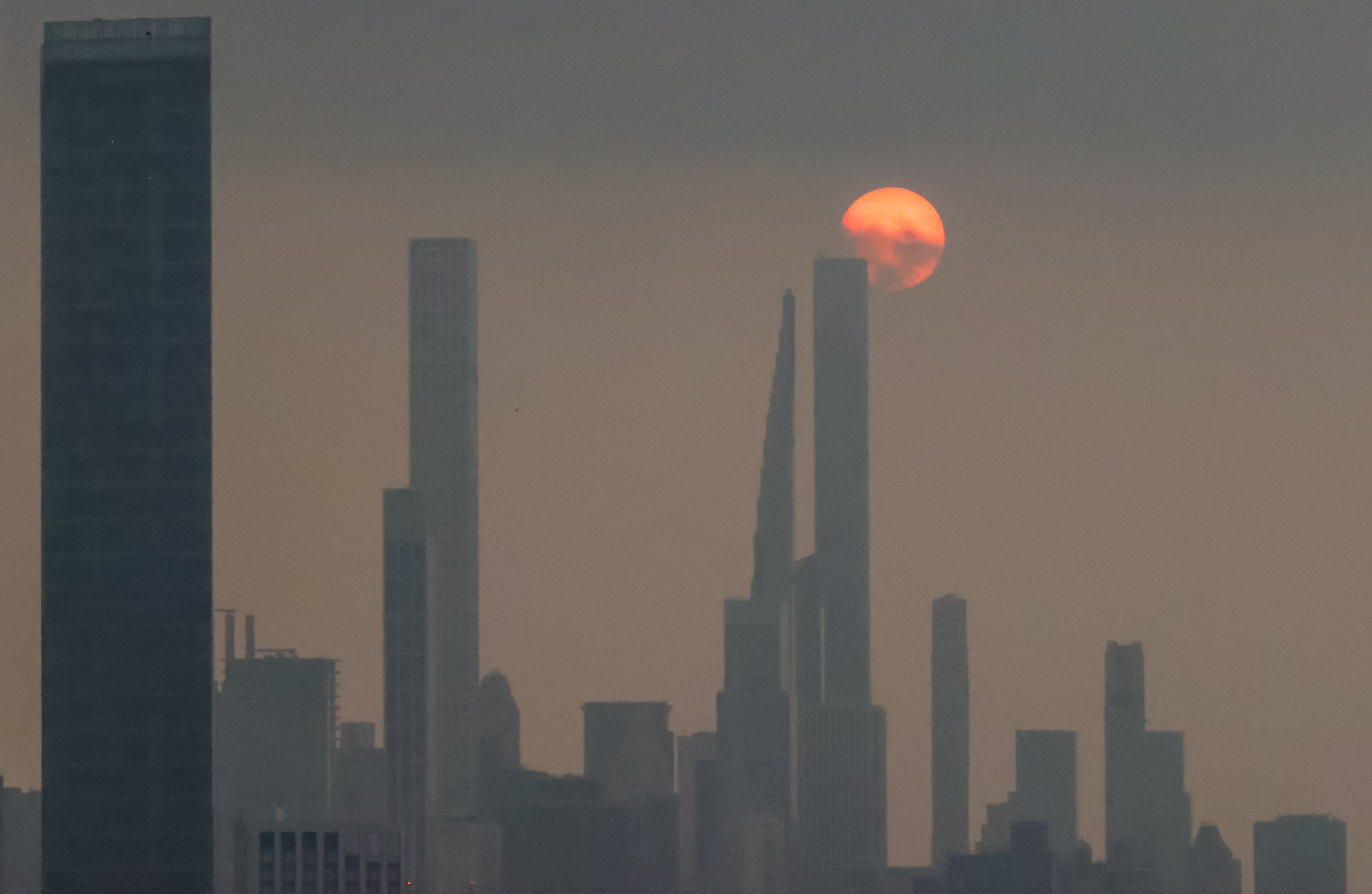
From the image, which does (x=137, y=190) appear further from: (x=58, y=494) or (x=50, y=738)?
(x=50, y=738)

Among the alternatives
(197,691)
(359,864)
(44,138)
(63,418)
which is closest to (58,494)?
(63,418)

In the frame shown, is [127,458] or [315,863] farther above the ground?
[127,458]

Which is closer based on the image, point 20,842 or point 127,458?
point 127,458

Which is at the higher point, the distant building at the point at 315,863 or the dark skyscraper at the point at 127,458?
the dark skyscraper at the point at 127,458

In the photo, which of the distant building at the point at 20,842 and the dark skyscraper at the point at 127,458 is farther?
the distant building at the point at 20,842
